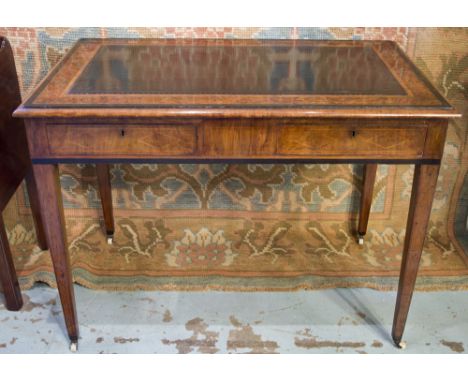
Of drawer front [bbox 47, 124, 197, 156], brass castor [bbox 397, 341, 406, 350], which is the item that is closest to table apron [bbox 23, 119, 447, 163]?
drawer front [bbox 47, 124, 197, 156]

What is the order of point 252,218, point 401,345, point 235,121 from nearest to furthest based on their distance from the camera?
point 235,121 < point 401,345 < point 252,218

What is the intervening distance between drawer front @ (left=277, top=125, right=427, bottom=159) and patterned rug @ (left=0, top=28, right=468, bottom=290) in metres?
0.75

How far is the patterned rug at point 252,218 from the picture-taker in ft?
7.40

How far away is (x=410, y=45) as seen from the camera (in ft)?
7.38

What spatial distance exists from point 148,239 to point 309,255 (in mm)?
681

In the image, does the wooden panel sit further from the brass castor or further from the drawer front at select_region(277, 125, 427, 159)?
the brass castor

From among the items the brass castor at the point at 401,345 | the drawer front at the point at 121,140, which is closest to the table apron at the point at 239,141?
the drawer front at the point at 121,140

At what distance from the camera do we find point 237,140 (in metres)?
1.62

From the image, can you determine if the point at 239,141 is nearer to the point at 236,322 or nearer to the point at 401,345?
the point at 236,322

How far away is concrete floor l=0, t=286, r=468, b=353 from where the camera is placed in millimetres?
1992

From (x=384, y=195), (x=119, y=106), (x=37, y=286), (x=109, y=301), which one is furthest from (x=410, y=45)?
(x=37, y=286)

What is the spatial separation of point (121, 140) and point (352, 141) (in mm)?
637

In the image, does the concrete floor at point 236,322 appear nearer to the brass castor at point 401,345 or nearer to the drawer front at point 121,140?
the brass castor at point 401,345

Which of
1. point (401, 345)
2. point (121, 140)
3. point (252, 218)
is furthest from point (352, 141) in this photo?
point (252, 218)
